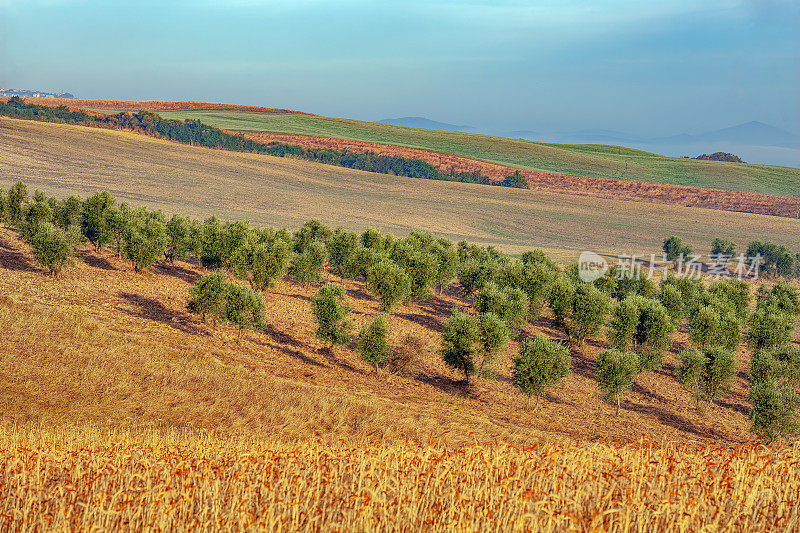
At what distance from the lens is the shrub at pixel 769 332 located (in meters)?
47.6

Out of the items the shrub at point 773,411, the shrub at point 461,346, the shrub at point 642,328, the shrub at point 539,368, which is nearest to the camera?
the shrub at point 773,411

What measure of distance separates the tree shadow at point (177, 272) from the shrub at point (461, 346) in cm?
2475

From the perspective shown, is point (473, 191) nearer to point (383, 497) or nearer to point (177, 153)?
point (177, 153)

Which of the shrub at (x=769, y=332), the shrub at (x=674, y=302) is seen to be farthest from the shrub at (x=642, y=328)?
the shrub at (x=769, y=332)

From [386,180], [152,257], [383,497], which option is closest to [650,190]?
[386,180]

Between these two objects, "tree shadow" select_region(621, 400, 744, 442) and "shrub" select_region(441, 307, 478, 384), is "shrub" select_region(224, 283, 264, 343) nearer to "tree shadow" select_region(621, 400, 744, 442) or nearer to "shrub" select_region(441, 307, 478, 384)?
"shrub" select_region(441, 307, 478, 384)

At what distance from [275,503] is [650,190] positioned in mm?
168474

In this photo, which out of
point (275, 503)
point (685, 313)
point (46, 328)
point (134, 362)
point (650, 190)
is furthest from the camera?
point (650, 190)

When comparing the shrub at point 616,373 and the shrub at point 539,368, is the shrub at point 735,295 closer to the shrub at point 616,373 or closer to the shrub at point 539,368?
the shrub at point 616,373

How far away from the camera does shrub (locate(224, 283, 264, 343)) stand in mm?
35562

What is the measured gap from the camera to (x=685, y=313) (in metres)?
54.7

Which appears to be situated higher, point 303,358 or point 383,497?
point 383,497

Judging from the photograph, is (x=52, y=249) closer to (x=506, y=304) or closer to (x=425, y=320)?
(x=425, y=320)

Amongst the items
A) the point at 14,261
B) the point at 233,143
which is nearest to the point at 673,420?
the point at 14,261
